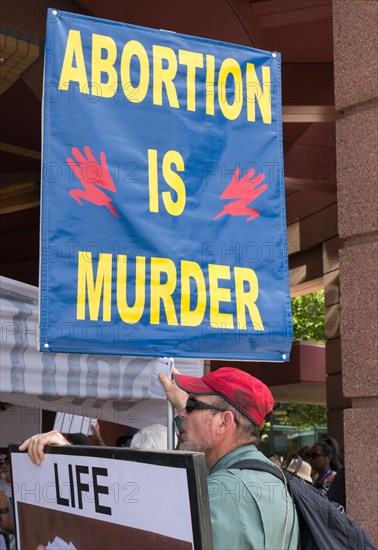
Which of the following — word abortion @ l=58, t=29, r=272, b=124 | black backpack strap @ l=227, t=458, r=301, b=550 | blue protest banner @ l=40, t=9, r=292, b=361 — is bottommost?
black backpack strap @ l=227, t=458, r=301, b=550

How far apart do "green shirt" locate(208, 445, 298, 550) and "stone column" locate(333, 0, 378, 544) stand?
2.26 metres

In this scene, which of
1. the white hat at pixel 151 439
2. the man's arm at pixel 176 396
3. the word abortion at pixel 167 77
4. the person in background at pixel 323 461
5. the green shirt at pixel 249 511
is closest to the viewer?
the green shirt at pixel 249 511

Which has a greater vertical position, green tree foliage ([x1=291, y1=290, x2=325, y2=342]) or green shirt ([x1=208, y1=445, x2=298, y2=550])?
green tree foliage ([x1=291, y1=290, x2=325, y2=342])

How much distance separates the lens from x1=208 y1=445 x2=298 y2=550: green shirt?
198cm

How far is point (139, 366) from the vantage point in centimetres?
572

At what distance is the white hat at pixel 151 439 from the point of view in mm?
5527

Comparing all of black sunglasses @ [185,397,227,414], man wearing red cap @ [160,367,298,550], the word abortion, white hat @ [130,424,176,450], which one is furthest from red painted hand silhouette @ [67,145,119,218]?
white hat @ [130,424,176,450]

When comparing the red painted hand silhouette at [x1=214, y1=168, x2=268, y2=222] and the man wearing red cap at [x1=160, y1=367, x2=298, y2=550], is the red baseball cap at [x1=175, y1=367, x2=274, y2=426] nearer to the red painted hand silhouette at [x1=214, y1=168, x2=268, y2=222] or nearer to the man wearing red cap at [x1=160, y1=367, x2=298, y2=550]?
the man wearing red cap at [x1=160, y1=367, x2=298, y2=550]

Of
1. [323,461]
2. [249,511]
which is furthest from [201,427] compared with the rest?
[323,461]

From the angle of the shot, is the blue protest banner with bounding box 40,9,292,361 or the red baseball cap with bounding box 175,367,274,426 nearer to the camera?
the red baseball cap with bounding box 175,367,274,426

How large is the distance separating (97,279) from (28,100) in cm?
952

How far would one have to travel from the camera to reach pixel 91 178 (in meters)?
3.95

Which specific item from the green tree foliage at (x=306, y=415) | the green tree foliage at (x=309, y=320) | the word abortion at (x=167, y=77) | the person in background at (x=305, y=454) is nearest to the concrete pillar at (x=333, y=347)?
the person in background at (x=305, y=454)

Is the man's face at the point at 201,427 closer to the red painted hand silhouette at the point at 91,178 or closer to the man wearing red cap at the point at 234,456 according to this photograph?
the man wearing red cap at the point at 234,456
